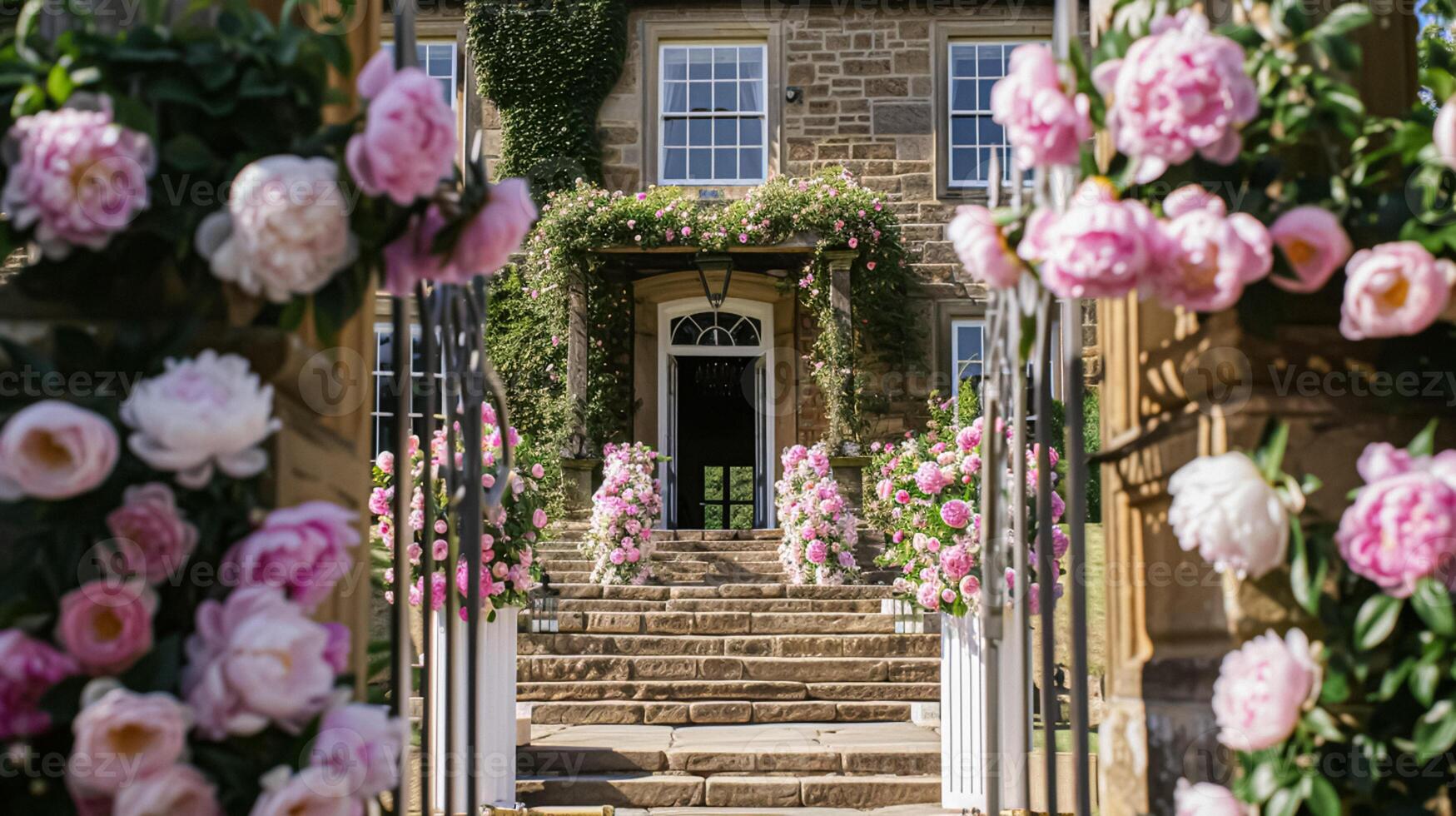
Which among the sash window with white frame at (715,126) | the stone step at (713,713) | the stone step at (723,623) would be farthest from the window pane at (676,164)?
the stone step at (713,713)

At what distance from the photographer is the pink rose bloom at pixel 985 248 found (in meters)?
2.04

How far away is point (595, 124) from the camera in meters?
12.9

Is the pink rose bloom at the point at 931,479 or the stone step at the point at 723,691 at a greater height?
the pink rose bloom at the point at 931,479

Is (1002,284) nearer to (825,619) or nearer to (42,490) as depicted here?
(42,490)

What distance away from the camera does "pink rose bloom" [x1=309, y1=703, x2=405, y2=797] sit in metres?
1.58

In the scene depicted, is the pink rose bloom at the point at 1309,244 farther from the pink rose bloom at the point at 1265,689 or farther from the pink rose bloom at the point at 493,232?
the pink rose bloom at the point at 493,232

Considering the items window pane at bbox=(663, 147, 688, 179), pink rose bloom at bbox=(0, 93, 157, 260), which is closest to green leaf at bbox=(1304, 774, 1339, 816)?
pink rose bloom at bbox=(0, 93, 157, 260)

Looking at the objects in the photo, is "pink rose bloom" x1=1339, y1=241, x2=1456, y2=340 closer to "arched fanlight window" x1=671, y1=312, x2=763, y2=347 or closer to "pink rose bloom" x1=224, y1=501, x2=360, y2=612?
"pink rose bloom" x1=224, y1=501, x2=360, y2=612

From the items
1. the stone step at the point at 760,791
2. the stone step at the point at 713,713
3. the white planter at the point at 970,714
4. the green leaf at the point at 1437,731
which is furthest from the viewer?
the stone step at the point at 713,713

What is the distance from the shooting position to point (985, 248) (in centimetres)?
→ 204

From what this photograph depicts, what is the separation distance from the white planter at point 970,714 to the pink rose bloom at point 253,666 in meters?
4.06

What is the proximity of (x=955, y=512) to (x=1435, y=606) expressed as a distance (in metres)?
3.74

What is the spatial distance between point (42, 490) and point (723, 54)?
12130 mm

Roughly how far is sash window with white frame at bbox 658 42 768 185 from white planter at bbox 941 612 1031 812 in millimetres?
8148
